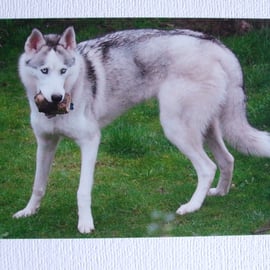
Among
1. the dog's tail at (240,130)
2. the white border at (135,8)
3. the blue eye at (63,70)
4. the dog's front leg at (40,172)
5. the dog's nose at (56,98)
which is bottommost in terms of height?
the dog's front leg at (40,172)

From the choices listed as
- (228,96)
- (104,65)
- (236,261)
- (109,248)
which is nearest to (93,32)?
(104,65)

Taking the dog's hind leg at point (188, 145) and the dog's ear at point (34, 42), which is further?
the dog's hind leg at point (188, 145)

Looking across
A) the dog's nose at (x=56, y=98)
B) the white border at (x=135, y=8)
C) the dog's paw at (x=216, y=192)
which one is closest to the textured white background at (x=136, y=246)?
the white border at (x=135, y=8)

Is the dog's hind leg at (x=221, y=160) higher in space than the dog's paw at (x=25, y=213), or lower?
higher

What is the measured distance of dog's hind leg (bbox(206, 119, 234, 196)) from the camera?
7.21ft

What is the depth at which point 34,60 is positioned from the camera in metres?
2.09

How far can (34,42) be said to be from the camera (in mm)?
2094

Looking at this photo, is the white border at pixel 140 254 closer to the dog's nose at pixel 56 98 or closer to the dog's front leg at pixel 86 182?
the dog's front leg at pixel 86 182

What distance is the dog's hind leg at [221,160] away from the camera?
7.21 ft

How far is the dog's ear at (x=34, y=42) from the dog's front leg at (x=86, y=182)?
0.29 meters

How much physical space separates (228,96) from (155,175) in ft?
1.02

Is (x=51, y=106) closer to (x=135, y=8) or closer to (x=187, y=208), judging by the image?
(x=135, y=8)

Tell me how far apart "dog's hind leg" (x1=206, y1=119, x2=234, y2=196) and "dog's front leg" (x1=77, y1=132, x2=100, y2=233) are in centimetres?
33

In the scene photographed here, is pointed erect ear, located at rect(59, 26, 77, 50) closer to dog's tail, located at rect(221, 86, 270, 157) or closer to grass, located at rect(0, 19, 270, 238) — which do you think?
grass, located at rect(0, 19, 270, 238)
